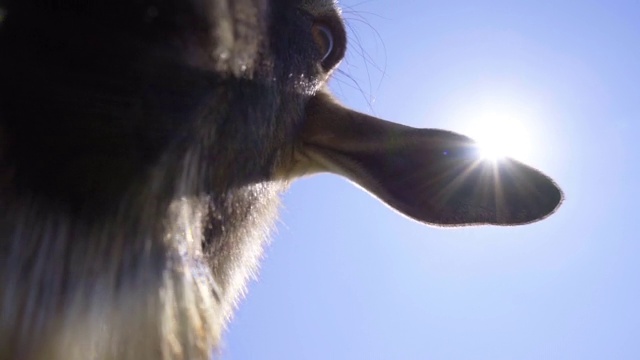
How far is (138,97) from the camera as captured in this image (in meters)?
1.24

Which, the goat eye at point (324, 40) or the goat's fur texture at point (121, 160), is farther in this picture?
the goat eye at point (324, 40)

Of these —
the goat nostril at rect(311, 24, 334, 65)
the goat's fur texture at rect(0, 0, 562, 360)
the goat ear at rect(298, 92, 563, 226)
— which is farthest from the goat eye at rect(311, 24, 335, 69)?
the goat's fur texture at rect(0, 0, 562, 360)

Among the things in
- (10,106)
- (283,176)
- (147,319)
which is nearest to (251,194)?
(283,176)

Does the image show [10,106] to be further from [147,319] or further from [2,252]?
[147,319]

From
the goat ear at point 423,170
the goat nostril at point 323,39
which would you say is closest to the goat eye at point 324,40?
the goat nostril at point 323,39

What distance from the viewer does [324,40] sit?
2.10 m

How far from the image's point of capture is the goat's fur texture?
118cm

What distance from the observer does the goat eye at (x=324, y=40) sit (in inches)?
79.4

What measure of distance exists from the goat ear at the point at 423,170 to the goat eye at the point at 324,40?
0.38 ft

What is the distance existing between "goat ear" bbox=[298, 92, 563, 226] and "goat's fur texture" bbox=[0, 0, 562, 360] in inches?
18.7

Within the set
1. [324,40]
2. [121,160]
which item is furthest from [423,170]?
[121,160]

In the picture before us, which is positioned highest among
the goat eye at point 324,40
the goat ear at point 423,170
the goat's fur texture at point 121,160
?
the goat eye at point 324,40

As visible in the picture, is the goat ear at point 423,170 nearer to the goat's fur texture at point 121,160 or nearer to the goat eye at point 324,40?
the goat eye at point 324,40

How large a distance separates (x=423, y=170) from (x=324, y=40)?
1.64ft
